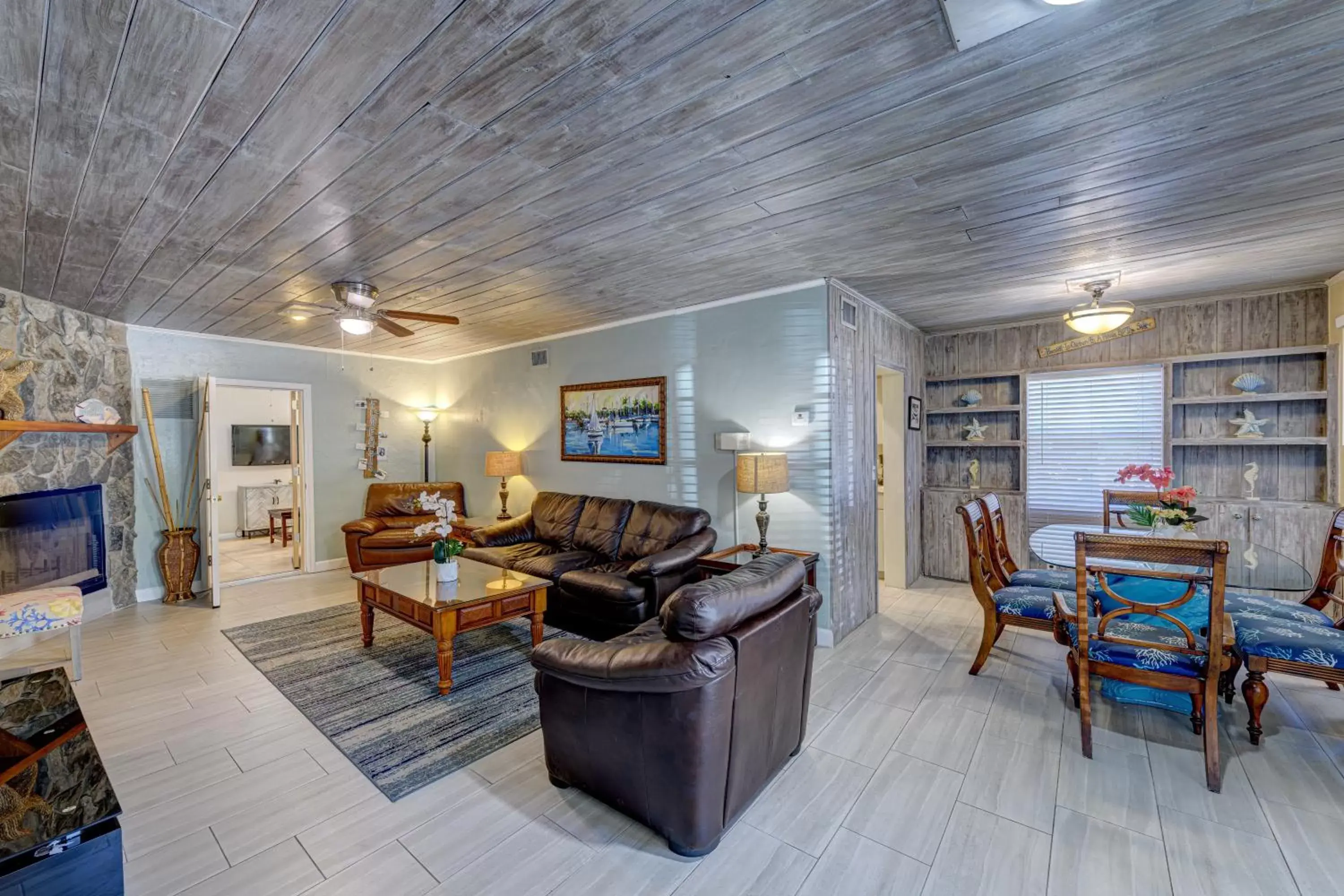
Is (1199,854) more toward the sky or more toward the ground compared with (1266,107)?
more toward the ground

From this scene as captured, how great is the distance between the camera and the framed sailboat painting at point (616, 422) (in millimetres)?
4840

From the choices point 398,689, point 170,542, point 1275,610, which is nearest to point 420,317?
point 398,689

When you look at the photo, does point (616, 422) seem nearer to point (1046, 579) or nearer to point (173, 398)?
point (1046, 579)

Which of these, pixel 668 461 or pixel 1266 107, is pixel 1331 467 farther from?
pixel 668 461

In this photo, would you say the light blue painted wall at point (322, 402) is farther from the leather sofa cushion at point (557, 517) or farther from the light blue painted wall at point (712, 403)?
the leather sofa cushion at point (557, 517)

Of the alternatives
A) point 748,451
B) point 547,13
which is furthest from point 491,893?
point 748,451

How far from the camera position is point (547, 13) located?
1391mm

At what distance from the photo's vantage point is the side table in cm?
384

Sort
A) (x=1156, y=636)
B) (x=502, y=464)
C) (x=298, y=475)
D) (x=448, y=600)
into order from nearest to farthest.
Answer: (x=1156, y=636) → (x=448, y=600) → (x=502, y=464) → (x=298, y=475)

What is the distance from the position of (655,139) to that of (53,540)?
5399 mm

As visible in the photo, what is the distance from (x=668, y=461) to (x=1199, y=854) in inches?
144

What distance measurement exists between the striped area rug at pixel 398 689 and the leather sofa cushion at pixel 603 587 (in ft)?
1.38

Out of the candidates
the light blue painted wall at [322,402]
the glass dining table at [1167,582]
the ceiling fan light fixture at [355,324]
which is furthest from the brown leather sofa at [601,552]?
the light blue painted wall at [322,402]

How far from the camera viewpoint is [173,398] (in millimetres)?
5316
